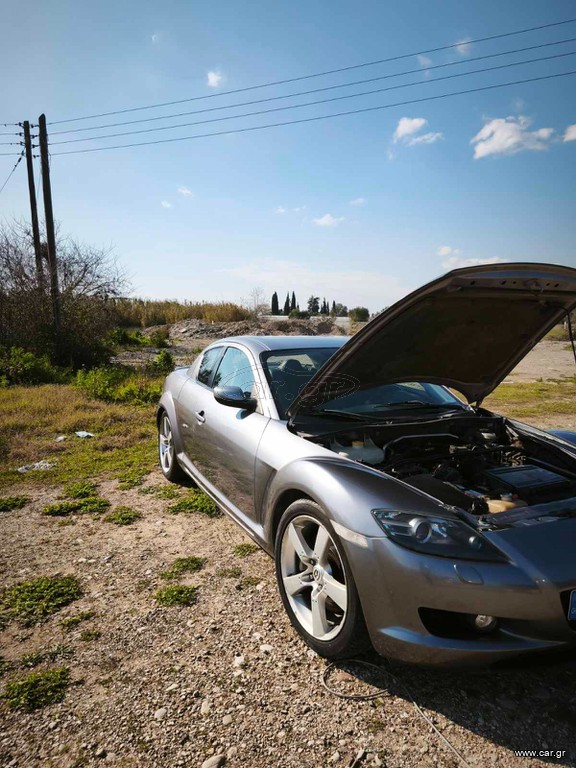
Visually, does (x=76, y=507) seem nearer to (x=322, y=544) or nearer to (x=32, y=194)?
(x=322, y=544)

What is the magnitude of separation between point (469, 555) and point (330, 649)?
0.81m

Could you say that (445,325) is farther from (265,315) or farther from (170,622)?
(265,315)

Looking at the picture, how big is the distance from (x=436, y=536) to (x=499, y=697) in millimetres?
828

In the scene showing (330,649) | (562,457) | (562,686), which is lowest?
(562,686)

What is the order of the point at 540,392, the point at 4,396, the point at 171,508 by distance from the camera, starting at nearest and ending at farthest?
1. the point at 171,508
2. the point at 4,396
3. the point at 540,392

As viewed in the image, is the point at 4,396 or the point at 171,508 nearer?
the point at 171,508

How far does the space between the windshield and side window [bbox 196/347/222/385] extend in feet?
2.62

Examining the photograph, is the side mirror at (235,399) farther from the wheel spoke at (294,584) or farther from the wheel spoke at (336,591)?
the wheel spoke at (336,591)

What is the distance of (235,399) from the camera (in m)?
3.12

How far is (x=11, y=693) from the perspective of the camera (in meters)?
2.11

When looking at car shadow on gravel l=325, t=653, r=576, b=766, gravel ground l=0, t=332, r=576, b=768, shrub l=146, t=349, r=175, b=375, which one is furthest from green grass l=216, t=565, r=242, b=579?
shrub l=146, t=349, r=175, b=375

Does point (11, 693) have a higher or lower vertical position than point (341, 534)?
lower

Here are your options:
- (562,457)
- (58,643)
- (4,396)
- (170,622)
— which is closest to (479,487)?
(562,457)

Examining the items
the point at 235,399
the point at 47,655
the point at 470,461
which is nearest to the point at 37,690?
the point at 47,655
